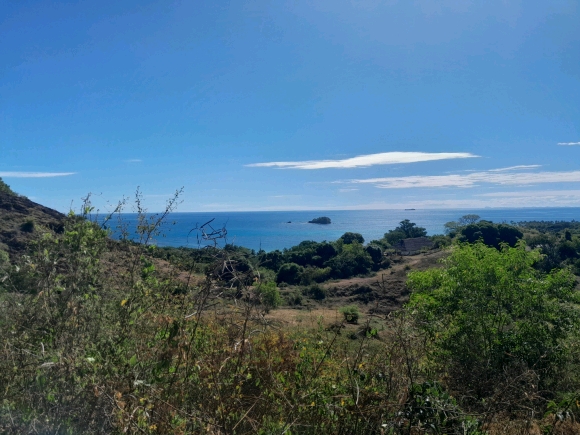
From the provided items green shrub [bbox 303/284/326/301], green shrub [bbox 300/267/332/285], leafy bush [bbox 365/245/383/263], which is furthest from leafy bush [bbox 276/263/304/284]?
leafy bush [bbox 365/245/383/263]

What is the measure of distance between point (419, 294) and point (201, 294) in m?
14.0

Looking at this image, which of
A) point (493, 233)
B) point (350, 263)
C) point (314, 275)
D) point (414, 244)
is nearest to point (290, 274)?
point (314, 275)

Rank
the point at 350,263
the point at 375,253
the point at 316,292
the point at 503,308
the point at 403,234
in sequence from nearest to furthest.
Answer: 1. the point at 503,308
2. the point at 316,292
3. the point at 350,263
4. the point at 375,253
5. the point at 403,234

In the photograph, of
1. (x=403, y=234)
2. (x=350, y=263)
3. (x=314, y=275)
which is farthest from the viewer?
(x=403, y=234)

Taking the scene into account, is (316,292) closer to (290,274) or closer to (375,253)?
(290,274)

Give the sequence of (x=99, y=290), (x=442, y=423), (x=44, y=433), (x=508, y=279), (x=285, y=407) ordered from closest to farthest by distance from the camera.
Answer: (x=44, y=433) < (x=442, y=423) < (x=285, y=407) < (x=99, y=290) < (x=508, y=279)

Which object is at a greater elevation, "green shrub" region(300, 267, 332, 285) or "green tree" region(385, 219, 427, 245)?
"green tree" region(385, 219, 427, 245)

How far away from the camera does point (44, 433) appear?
92.5 inches

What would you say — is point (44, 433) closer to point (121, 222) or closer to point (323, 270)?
point (121, 222)

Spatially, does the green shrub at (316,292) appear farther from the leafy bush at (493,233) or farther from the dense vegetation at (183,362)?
the dense vegetation at (183,362)

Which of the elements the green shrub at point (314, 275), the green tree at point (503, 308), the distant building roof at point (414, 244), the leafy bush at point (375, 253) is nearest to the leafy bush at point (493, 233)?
the distant building roof at point (414, 244)

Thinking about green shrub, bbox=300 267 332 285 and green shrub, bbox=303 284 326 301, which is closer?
green shrub, bbox=303 284 326 301

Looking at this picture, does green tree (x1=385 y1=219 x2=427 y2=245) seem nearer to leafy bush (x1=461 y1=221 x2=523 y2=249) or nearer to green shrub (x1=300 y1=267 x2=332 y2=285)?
leafy bush (x1=461 y1=221 x2=523 y2=249)

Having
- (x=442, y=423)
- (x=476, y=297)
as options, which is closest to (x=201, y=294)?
(x=442, y=423)
